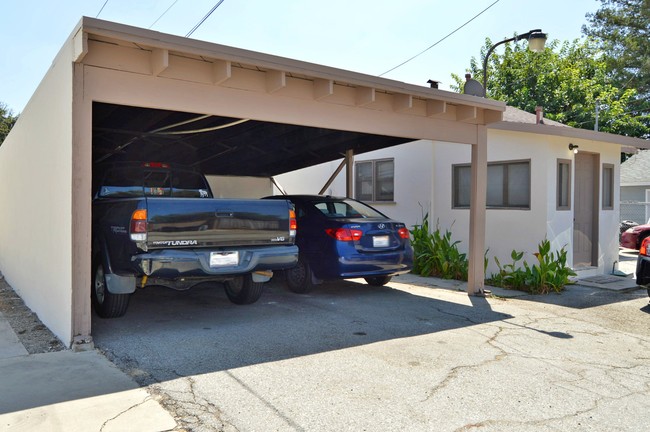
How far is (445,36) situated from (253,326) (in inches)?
570

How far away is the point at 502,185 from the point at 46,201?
8.38 meters

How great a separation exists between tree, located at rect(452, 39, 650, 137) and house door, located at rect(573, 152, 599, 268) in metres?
12.8

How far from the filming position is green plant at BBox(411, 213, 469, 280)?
1056 centimetres

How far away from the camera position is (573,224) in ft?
35.9

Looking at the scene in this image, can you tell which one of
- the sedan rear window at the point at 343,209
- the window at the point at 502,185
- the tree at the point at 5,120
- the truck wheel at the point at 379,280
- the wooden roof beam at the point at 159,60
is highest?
the tree at the point at 5,120

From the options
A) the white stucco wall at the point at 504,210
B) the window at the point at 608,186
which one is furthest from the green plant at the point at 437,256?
the window at the point at 608,186

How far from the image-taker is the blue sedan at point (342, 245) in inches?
309

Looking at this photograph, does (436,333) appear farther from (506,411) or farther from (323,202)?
(323,202)

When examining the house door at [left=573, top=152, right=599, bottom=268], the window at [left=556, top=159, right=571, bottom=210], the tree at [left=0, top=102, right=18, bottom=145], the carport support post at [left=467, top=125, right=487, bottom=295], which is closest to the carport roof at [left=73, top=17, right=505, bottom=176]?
the carport support post at [left=467, top=125, right=487, bottom=295]

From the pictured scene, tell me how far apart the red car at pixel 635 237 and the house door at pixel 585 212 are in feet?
20.4

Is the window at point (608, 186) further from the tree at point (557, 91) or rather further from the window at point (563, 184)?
the tree at point (557, 91)

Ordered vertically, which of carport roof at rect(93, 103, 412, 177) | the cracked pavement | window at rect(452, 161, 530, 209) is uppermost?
carport roof at rect(93, 103, 412, 177)

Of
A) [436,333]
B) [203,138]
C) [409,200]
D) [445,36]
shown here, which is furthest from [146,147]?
[445,36]

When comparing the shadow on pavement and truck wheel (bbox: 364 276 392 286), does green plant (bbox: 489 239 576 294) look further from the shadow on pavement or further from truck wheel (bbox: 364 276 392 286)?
truck wheel (bbox: 364 276 392 286)
